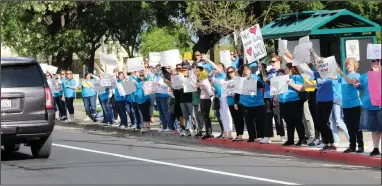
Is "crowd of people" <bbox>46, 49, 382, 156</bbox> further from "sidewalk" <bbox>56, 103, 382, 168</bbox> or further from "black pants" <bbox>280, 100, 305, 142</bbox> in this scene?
"sidewalk" <bbox>56, 103, 382, 168</bbox>

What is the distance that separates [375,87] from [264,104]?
3.87 metres

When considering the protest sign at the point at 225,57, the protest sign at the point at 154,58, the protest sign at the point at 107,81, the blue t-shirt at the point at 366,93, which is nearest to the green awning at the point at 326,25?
the protest sign at the point at 225,57

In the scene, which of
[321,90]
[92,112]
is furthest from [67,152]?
[92,112]

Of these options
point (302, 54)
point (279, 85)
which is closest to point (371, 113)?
point (302, 54)

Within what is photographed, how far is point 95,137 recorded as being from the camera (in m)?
20.9

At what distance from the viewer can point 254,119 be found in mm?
16547

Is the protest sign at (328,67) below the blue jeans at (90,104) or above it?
above

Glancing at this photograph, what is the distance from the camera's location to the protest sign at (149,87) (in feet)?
66.6

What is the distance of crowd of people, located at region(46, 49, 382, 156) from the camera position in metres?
13.8

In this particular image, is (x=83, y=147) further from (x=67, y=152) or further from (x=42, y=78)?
(x=42, y=78)

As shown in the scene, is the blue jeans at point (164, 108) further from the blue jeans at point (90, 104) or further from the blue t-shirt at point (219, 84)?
the blue jeans at point (90, 104)

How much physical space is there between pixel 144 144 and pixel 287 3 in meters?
14.7

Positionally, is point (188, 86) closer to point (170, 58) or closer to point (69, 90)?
point (170, 58)

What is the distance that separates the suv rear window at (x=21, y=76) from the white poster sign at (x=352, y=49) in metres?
7.56
